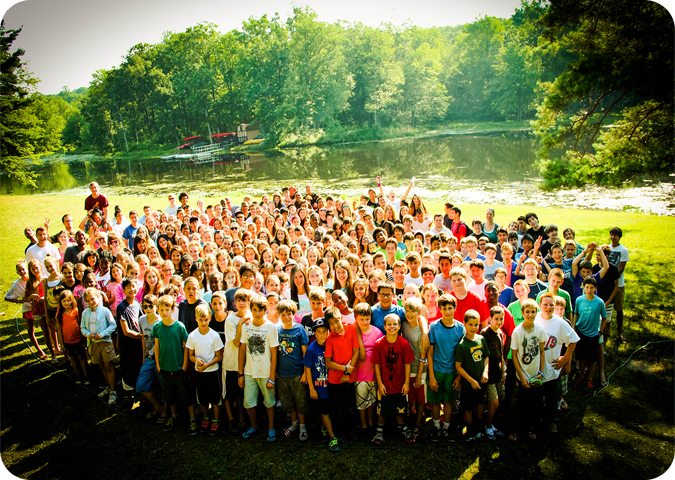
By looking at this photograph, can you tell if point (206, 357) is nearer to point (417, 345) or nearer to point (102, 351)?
point (102, 351)

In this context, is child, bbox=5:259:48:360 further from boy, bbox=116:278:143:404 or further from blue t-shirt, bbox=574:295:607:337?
blue t-shirt, bbox=574:295:607:337

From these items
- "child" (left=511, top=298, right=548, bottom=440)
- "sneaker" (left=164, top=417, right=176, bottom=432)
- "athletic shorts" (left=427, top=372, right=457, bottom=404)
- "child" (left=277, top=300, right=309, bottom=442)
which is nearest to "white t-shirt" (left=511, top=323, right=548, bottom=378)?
"child" (left=511, top=298, right=548, bottom=440)

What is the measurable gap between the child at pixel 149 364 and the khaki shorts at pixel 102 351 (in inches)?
26.8

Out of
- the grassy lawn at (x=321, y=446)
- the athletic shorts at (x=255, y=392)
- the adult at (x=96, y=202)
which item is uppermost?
the adult at (x=96, y=202)

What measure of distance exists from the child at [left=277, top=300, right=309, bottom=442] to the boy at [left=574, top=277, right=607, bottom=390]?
3.89 m

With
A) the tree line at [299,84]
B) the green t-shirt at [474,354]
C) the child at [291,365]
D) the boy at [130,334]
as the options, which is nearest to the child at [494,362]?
the green t-shirt at [474,354]

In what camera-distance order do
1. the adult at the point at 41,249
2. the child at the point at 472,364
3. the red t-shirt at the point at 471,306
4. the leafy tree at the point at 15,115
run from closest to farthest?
the child at the point at 472,364, the red t-shirt at the point at 471,306, the adult at the point at 41,249, the leafy tree at the point at 15,115

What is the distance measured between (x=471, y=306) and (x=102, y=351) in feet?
17.1

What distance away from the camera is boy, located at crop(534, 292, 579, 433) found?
16.4 ft

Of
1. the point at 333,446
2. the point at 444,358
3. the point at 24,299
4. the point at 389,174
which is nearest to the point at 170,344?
the point at 333,446

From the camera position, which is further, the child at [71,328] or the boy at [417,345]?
the child at [71,328]

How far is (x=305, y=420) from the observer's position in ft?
17.4

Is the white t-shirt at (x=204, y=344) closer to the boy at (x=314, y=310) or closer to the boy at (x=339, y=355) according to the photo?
the boy at (x=314, y=310)

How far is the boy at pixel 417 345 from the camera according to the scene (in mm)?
5020
